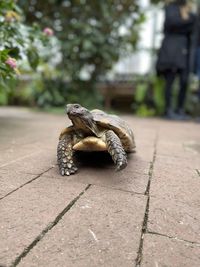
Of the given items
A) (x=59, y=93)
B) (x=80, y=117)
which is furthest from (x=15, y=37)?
(x=59, y=93)

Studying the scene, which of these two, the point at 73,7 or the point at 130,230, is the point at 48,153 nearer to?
the point at 130,230

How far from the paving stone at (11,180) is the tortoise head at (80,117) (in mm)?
385

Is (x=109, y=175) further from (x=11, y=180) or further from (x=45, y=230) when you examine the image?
(x=45, y=230)

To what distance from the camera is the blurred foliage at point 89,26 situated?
6512 millimetres

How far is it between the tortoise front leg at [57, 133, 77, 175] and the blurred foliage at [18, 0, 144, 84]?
4778 mm

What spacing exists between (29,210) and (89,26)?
5813 mm

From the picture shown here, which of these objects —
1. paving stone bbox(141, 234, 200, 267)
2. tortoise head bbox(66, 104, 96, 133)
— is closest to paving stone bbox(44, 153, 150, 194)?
tortoise head bbox(66, 104, 96, 133)

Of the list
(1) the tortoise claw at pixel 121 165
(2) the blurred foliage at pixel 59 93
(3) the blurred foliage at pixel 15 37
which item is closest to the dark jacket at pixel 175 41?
(2) the blurred foliage at pixel 59 93

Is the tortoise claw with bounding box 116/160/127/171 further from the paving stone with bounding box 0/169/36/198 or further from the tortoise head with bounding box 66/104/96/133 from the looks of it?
the paving stone with bounding box 0/169/36/198

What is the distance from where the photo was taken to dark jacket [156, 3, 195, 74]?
5641 millimetres

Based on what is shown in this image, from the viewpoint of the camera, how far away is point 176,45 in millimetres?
5688

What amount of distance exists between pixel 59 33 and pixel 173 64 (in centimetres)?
254

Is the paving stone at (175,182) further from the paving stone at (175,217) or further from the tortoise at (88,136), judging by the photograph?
the tortoise at (88,136)

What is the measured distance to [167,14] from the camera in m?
5.71
